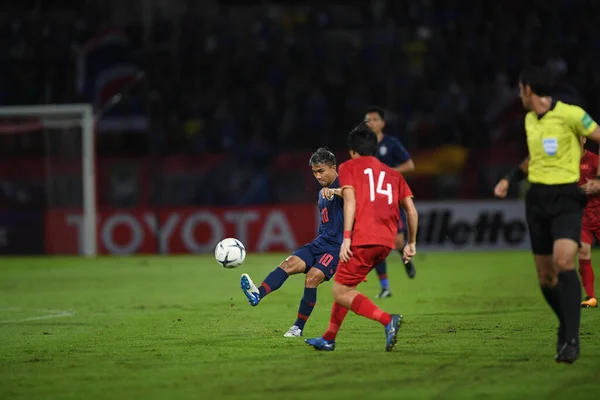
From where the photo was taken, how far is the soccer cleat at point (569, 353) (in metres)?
7.61

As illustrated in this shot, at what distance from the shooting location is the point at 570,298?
7820 millimetres

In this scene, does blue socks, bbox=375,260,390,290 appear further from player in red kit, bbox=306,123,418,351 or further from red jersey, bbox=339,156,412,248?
red jersey, bbox=339,156,412,248

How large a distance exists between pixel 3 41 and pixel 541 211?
81.9 ft

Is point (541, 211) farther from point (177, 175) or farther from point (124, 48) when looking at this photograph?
point (124, 48)

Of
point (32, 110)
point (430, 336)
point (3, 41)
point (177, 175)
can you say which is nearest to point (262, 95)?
point (177, 175)

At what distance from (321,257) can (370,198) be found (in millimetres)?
1907

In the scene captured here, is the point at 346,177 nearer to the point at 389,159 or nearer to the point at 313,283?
the point at 313,283

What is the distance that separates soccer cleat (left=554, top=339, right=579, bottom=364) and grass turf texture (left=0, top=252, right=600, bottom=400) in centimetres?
10

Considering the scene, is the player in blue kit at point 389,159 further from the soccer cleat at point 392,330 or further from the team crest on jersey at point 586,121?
the team crest on jersey at point 586,121

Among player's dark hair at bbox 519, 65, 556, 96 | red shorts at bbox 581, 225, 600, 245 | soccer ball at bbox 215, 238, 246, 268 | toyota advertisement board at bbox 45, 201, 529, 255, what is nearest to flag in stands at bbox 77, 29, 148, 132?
toyota advertisement board at bbox 45, 201, 529, 255

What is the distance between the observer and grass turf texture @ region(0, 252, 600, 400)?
23.1 ft

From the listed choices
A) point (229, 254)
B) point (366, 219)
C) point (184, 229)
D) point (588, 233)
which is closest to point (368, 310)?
point (366, 219)

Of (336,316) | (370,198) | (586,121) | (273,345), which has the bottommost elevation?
(273,345)

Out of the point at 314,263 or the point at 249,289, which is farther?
the point at 314,263
